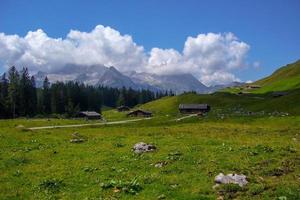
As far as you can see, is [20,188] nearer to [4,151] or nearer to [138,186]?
[138,186]

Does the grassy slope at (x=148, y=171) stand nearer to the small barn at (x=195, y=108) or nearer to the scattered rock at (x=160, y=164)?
the scattered rock at (x=160, y=164)

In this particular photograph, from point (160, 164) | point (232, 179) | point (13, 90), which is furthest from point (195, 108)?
point (232, 179)

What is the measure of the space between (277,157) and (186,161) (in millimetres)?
6333

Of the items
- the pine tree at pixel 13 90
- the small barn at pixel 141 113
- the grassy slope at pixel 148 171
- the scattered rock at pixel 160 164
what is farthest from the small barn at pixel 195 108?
the scattered rock at pixel 160 164

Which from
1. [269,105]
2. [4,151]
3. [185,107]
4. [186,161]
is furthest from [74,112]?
[186,161]

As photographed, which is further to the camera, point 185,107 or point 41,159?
point 185,107

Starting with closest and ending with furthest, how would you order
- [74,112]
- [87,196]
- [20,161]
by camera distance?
1. [87,196]
2. [20,161]
3. [74,112]

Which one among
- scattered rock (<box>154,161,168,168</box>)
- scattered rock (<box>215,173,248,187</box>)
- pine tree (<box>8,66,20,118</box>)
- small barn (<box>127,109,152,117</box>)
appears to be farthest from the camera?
small barn (<box>127,109,152,117</box>)

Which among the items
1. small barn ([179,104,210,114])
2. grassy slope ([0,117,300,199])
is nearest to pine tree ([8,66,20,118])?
small barn ([179,104,210,114])

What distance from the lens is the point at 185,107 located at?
7485 inches

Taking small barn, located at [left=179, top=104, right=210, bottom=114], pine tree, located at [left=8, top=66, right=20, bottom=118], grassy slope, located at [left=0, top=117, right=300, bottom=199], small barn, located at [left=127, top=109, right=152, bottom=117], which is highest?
pine tree, located at [left=8, top=66, right=20, bottom=118]

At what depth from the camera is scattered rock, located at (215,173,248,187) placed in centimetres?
2224

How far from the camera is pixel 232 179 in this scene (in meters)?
22.6

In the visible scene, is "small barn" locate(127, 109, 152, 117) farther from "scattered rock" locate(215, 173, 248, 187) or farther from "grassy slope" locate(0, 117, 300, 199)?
"scattered rock" locate(215, 173, 248, 187)
